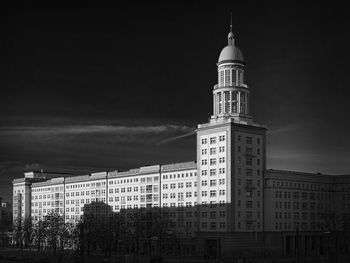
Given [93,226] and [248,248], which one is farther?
[93,226]

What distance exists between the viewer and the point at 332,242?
154125mm

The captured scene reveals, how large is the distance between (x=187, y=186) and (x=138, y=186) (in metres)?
23.4

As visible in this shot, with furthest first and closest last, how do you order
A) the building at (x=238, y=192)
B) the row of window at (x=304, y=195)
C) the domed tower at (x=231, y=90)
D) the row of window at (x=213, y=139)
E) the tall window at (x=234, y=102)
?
the row of window at (x=304, y=195) < the tall window at (x=234, y=102) < the domed tower at (x=231, y=90) < the row of window at (x=213, y=139) < the building at (x=238, y=192)

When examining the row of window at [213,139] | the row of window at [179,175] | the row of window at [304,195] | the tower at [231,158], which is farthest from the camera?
the row of window at [179,175]

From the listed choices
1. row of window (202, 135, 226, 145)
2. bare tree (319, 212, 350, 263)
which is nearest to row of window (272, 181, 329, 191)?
bare tree (319, 212, 350, 263)

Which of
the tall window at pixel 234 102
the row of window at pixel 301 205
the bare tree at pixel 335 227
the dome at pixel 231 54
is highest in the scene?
the dome at pixel 231 54

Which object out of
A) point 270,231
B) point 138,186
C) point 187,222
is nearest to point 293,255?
point 270,231

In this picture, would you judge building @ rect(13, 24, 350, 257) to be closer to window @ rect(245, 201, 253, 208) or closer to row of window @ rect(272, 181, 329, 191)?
window @ rect(245, 201, 253, 208)

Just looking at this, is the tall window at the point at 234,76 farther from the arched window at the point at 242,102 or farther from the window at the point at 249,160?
the window at the point at 249,160

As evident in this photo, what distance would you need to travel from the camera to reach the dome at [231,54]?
5650 inches

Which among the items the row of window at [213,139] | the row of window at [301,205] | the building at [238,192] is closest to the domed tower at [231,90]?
the building at [238,192]

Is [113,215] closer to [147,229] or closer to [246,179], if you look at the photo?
[147,229]

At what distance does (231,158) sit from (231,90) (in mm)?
15451

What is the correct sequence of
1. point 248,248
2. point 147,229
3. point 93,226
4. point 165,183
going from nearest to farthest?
1. point 248,248
2. point 147,229
3. point 165,183
4. point 93,226
